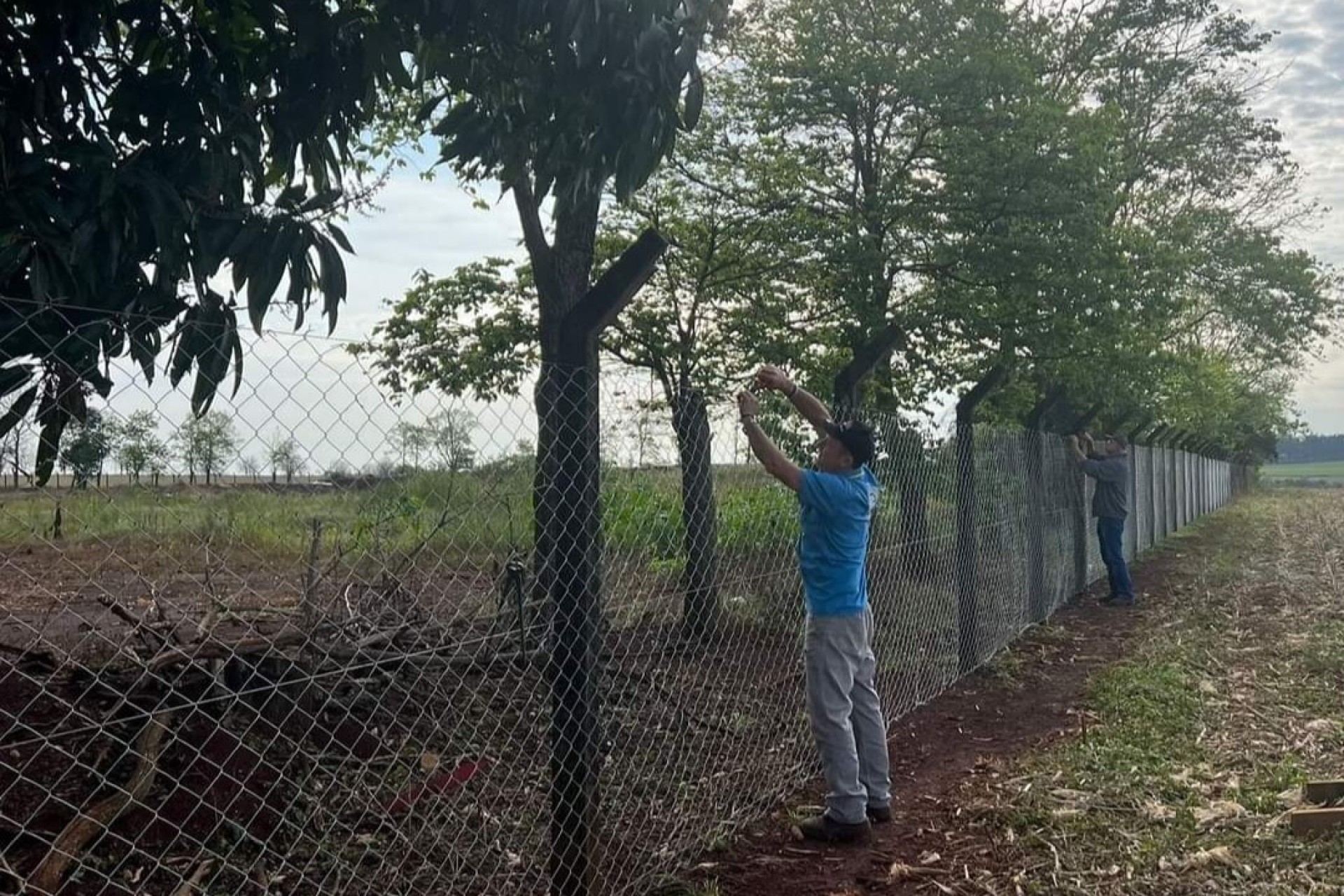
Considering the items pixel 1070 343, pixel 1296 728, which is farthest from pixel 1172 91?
pixel 1296 728

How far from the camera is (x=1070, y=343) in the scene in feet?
35.8

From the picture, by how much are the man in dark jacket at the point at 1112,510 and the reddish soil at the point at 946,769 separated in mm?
1893

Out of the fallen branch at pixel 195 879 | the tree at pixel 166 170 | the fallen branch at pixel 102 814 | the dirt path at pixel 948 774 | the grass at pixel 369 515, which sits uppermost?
the tree at pixel 166 170

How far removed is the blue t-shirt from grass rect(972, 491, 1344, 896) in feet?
4.20

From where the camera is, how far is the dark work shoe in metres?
5.16

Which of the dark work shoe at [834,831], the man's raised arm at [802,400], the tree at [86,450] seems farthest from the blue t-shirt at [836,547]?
the tree at [86,450]

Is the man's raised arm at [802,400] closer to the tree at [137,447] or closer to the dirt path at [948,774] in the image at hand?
the dirt path at [948,774]

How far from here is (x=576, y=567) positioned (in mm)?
3906

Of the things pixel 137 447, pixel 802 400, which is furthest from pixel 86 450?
pixel 802 400

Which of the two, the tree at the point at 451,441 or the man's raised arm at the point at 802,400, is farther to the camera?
the man's raised arm at the point at 802,400

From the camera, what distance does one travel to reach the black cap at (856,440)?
16.8ft

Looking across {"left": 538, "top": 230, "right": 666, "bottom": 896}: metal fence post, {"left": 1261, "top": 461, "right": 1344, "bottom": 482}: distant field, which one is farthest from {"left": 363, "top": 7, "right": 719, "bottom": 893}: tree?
{"left": 1261, "top": 461, "right": 1344, "bottom": 482}: distant field

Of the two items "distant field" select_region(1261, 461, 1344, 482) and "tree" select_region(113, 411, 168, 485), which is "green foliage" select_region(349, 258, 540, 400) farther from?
"distant field" select_region(1261, 461, 1344, 482)

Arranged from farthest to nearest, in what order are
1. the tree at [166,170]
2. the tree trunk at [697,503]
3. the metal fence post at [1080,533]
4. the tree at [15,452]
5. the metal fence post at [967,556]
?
the metal fence post at [1080,533] < the metal fence post at [967,556] < the tree trunk at [697,503] < the tree at [166,170] < the tree at [15,452]
